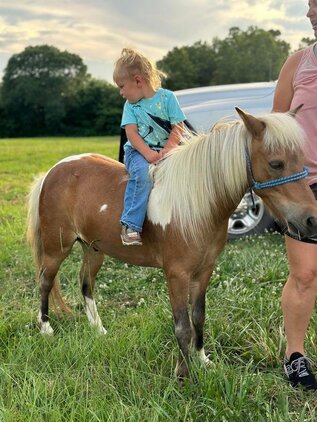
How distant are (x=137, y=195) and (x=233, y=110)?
3685 mm

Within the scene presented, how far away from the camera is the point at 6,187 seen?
12586 mm

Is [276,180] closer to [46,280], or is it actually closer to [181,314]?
[181,314]

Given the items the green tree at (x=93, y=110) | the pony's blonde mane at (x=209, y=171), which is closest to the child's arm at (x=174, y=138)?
the pony's blonde mane at (x=209, y=171)

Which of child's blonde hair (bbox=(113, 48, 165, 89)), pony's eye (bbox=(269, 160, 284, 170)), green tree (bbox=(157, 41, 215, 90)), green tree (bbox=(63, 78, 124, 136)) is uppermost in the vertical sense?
green tree (bbox=(157, 41, 215, 90))

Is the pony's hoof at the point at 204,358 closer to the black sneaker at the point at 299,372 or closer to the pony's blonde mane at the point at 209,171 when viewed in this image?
the black sneaker at the point at 299,372

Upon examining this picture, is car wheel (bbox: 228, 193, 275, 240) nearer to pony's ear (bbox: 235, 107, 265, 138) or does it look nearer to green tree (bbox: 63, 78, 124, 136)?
pony's ear (bbox: 235, 107, 265, 138)

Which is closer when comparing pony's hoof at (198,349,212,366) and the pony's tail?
pony's hoof at (198,349,212,366)

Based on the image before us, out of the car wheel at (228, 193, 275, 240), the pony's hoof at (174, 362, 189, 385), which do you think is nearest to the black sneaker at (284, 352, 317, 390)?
the pony's hoof at (174, 362, 189, 385)

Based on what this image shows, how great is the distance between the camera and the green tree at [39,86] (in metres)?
59.2

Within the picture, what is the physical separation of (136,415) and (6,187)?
10906mm

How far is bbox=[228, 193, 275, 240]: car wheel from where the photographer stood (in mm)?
6332

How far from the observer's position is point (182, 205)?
2965mm

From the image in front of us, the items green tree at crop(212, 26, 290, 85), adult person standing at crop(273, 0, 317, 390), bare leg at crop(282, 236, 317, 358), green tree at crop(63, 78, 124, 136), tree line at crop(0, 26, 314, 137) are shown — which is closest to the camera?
adult person standing at crop(273, 0, 317, 390)

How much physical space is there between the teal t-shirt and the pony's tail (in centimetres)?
115
